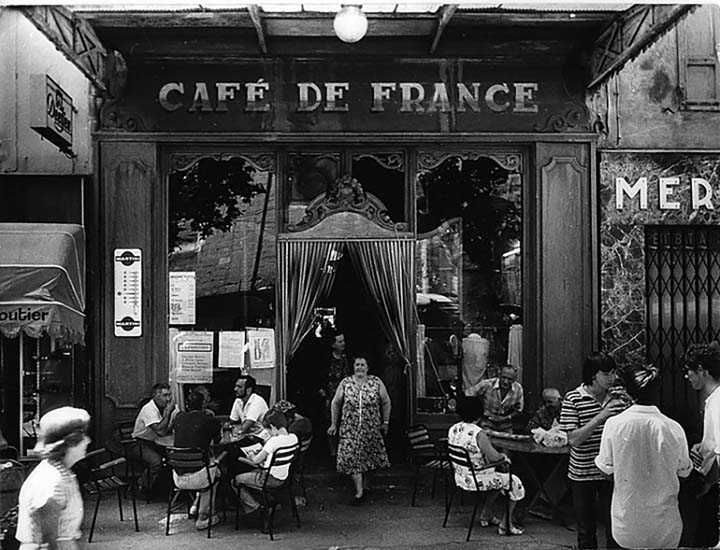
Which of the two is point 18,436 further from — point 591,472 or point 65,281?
point 591,472

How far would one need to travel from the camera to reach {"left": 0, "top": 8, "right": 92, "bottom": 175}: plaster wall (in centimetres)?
1094

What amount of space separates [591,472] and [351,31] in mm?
4705

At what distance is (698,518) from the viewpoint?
697 centimetres

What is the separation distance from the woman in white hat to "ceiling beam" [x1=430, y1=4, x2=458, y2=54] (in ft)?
20.3

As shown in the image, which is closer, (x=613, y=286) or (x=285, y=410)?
(x=285, y=410)

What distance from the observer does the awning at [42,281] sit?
9.04m

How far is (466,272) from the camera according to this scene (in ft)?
36.8

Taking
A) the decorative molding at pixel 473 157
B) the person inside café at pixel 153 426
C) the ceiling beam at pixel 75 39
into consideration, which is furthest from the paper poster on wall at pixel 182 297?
the decorative molding at pixel 473 157

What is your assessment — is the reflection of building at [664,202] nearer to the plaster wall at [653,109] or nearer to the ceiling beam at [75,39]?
the plaster wall at [653,109]

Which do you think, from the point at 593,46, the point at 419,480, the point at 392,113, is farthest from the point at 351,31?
the point at 419,480

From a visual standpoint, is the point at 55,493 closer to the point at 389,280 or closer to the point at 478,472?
the point at 478,472

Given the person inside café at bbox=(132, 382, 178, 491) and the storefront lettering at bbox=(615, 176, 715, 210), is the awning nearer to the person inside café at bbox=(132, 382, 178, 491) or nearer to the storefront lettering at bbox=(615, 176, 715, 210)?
the person inside café at bbox=(132, 382, 178, 491)

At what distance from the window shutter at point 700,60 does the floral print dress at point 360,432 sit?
5133 millimetres

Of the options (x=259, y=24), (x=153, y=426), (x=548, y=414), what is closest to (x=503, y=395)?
(x=548, y=414)
